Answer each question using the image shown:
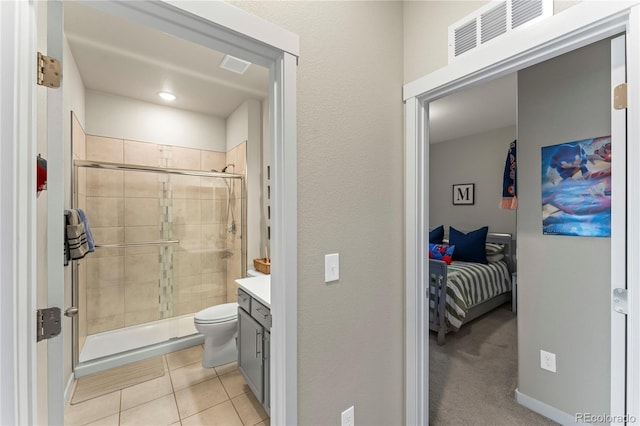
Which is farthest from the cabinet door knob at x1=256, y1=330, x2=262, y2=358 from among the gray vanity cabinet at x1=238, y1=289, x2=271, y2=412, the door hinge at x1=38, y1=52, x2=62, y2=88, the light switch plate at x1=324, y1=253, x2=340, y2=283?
the door hinge at x1=38, y1=52, x2=62, y2=88

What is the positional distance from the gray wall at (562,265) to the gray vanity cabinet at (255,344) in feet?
5.96

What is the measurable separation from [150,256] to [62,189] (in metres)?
2.59

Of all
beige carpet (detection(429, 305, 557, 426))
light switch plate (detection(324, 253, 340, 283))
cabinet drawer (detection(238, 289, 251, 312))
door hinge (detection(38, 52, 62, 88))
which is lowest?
beige carpet (detection(429, 305, 557, 426))

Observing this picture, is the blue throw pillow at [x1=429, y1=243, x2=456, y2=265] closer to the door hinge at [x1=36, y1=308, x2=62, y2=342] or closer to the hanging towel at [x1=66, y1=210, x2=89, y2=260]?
the hanging towel at [x1=66, y1=210, x2=89, y2=260]

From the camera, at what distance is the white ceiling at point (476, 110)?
9.91ft

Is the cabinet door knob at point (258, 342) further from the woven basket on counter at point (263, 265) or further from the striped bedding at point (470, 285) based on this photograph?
the striped bedding at point (470, 285)

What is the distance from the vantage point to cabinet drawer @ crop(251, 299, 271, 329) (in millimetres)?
1675

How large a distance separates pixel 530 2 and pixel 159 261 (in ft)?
11.9

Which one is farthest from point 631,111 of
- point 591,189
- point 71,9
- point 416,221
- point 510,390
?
point 71,9

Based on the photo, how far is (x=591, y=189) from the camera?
66.2 inches

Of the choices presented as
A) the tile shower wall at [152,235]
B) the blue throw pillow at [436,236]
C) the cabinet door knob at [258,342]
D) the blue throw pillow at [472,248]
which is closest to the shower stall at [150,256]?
the tile shower wall at [152,235]

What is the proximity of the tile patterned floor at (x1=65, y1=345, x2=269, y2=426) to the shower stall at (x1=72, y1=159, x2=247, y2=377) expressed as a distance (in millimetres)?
515

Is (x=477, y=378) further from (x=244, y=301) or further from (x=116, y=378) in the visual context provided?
(x=116, y=378)

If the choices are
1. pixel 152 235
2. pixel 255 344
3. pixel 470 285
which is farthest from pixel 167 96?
pixel 470 285
